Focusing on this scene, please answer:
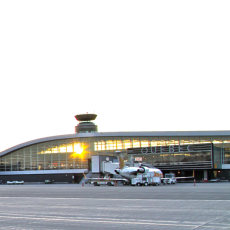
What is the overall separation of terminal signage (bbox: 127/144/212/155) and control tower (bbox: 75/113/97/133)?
30185mm

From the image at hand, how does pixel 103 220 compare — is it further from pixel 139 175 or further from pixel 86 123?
pixel 86 123

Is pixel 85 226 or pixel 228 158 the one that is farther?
pixel 228 158

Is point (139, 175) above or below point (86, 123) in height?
below

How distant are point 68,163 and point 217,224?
89888 mm

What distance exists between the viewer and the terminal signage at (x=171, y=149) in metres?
84.4

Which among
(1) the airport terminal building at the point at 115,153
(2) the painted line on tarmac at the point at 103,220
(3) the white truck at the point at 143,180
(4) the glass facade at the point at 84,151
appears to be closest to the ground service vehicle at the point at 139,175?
(3) the white truck at the point at 143,180

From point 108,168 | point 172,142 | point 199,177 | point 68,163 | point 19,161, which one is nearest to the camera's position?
point 108,168

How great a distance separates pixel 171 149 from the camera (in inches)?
3484

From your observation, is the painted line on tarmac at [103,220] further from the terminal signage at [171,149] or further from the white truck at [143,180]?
the terminal signage at [171,149]

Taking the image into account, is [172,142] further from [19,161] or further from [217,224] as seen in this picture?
[217,224]

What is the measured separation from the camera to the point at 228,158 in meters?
92.8

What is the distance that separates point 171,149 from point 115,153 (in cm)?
1444

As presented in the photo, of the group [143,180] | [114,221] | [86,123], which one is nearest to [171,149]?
[143,180]

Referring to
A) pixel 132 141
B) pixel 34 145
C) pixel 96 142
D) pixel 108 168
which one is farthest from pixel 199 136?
pixel 34 145
